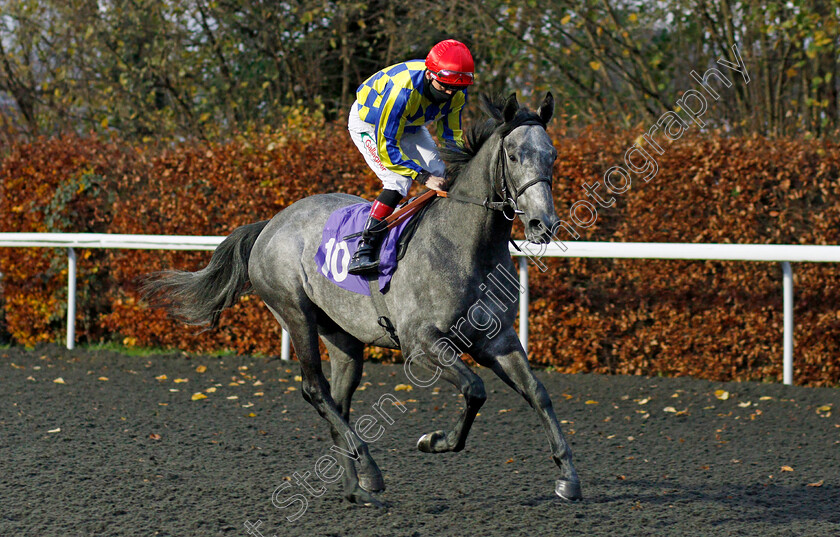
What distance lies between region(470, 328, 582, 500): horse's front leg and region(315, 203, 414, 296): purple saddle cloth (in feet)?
1.88

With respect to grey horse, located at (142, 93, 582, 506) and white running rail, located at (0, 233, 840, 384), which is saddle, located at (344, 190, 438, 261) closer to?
grey horse, located at (142, 93, 582, 506)

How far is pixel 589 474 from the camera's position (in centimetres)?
438

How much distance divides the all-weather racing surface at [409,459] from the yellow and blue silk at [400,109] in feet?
5.07

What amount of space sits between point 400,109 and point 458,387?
122 cm

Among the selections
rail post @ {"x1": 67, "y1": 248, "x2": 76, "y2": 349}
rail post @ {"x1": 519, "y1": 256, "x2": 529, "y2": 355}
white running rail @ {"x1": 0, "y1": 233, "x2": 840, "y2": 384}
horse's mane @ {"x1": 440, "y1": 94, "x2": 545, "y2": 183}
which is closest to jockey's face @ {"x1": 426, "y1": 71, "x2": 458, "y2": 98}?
horse's mane @ {"x1": 440, "y1": 94, "x2": 545, "y2": 183}

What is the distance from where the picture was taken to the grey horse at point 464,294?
342 centimetres

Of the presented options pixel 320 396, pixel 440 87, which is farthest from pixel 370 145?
pixel 320 396

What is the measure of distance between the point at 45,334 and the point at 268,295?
526 centimetres

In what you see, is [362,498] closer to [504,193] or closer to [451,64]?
[504,193]

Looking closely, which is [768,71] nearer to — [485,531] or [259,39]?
[259,39]

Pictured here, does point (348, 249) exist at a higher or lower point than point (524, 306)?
higher

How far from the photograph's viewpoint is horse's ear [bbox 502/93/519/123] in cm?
338

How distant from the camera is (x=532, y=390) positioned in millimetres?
3545

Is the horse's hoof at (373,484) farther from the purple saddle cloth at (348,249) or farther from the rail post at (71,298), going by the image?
the rail post at (71,298)
